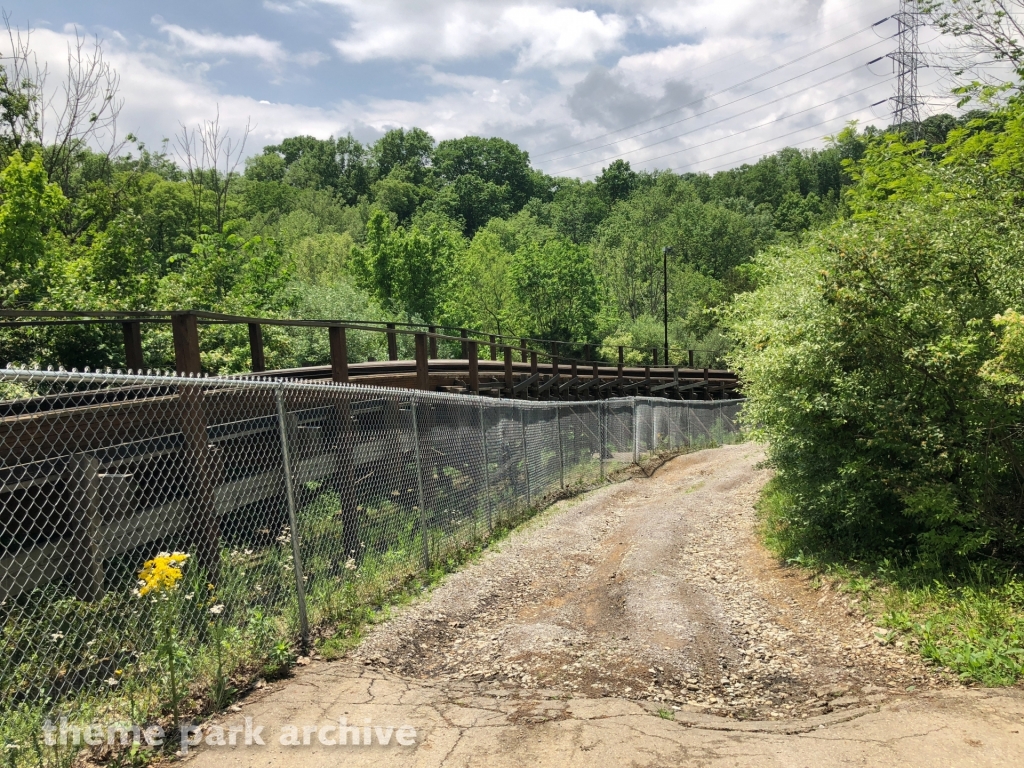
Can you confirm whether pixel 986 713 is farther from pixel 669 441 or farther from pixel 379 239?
pixel 379 239

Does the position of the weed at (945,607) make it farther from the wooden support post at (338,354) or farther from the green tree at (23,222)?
the green tree at (23,222)

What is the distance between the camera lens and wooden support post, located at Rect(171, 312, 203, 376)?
6.48 metres

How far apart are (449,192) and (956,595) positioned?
109 m

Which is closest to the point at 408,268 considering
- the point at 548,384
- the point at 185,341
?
the point at 548,384

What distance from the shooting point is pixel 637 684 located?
492cm

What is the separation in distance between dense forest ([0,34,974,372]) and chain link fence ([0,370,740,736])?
16.7 ft

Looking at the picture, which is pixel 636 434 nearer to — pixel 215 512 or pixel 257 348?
pixel 257 348

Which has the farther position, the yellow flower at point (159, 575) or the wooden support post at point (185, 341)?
the wooden support post at point (185, 341)

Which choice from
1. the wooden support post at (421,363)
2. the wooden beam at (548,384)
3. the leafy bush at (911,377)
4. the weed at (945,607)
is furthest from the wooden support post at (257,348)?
the wooden beam at (548,384)

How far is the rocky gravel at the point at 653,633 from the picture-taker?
4.93m

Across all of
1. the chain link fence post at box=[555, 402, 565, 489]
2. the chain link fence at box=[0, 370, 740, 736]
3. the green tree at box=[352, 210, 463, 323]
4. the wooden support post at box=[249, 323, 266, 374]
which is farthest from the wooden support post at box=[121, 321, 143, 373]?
the green tree at box=[352, 210, 463, 323]

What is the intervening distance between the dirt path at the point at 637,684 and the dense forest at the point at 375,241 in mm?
7322

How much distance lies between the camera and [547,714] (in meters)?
4.36

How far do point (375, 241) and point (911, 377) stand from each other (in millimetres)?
38922
